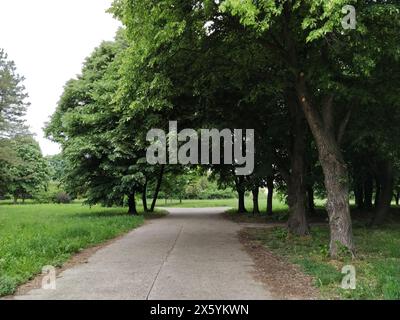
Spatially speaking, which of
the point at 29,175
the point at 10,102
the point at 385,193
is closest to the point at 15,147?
the point at 10,102

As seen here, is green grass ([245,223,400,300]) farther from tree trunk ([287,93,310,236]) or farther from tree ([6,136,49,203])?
tree ([6,136,49,203])

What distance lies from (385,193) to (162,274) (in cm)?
1581

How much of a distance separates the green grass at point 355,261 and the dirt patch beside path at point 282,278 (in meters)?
0.20

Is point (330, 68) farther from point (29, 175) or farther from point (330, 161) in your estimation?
point (29, 175)

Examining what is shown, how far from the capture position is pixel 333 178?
459 inches

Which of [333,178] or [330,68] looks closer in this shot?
[330,68]

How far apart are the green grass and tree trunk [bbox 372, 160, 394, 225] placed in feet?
12.8

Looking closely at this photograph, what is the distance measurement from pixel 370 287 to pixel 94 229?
37.1 feet

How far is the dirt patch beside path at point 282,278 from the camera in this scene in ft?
25.1

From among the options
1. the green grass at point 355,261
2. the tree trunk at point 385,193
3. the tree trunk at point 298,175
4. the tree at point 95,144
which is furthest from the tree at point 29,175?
the green grass at point 355,261

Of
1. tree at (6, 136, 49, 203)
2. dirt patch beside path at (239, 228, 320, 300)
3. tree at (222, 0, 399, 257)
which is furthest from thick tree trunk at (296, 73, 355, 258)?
tree at (6, 136, 49, 203)

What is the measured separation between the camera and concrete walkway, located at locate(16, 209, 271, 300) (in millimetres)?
7469

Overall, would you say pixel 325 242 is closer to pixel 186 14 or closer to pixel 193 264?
pixel 193 264

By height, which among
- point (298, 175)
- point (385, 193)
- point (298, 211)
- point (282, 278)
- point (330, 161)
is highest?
point (330, 161)
